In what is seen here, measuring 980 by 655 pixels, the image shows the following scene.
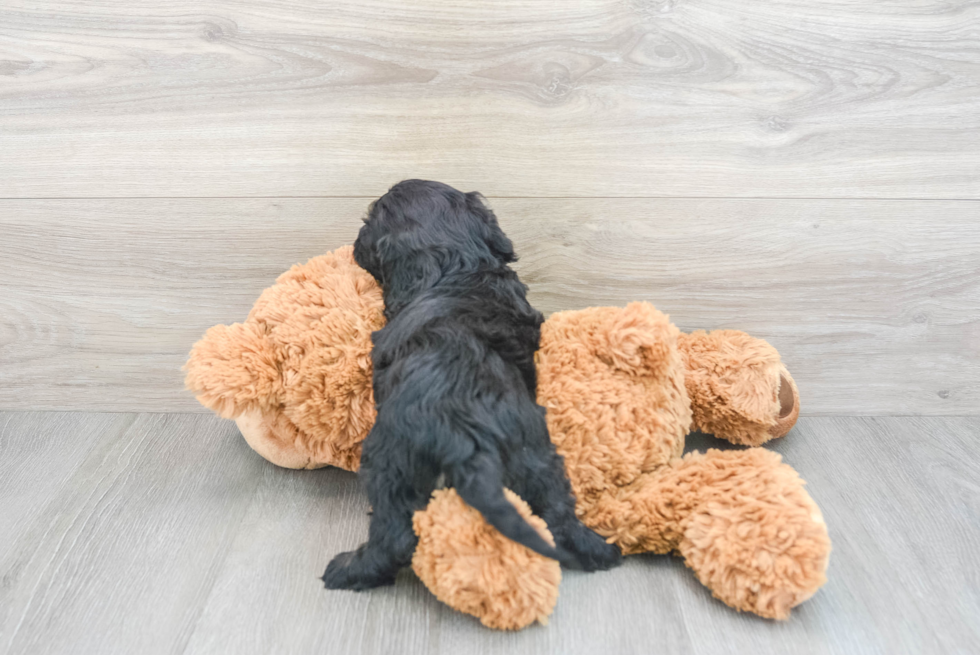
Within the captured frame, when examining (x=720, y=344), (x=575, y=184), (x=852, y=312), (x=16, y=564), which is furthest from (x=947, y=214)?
(x=16, y=564)

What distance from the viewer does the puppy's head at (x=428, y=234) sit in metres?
0.89

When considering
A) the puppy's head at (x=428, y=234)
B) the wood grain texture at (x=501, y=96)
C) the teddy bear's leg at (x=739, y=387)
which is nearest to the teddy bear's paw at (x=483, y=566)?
the puppy's head at (x=428, y=234)

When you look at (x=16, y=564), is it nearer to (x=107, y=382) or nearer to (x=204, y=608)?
(x=204, y=608)

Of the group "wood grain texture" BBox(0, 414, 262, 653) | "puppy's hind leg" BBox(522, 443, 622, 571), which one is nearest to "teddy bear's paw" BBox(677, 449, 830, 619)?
"puppy's hind leg" BBox(522, 443, 622, 571)

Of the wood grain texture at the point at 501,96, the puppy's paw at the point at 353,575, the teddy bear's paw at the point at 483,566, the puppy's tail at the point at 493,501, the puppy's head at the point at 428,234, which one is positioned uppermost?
the wood grain texture at the point at 501,96

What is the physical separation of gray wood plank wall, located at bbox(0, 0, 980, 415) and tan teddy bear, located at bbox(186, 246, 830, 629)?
23 cm

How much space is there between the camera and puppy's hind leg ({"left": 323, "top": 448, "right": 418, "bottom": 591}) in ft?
2.53

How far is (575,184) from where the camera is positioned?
1118 millimetres

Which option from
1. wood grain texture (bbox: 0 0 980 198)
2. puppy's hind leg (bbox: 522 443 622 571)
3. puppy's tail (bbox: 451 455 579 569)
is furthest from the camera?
wood grain texture (bbox: 0 0 980 198)

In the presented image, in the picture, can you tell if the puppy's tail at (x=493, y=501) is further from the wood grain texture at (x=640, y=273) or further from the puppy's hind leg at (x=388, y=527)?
the wood grain texture at (x=640, y=273)

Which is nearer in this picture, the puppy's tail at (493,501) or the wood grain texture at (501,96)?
the puppy's tail at (493,501)

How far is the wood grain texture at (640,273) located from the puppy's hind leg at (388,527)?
508 mm

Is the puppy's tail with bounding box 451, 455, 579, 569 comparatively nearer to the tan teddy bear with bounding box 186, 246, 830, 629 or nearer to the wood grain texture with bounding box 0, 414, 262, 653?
the tan teddy bear with bounding box 186, 246, 830, 629

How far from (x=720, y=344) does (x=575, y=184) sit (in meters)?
0.36
